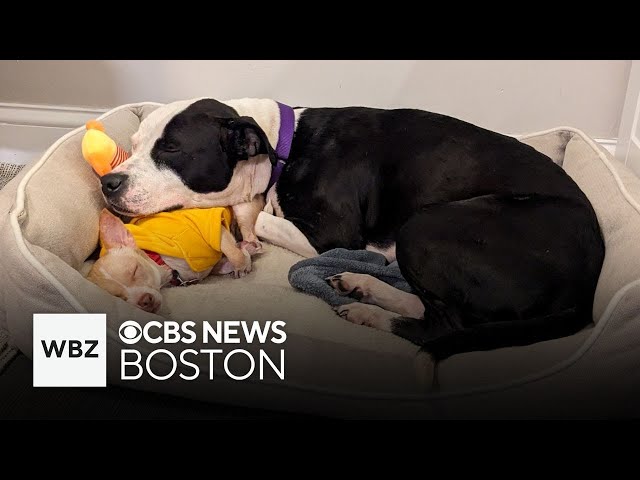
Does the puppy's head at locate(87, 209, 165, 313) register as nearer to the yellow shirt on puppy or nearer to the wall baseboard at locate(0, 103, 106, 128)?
the yellow shirt on puppy

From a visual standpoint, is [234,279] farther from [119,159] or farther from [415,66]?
[415,66]

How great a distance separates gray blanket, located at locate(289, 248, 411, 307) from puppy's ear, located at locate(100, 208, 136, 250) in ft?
1.90

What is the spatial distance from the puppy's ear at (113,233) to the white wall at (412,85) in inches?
54.9

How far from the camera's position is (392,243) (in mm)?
2662

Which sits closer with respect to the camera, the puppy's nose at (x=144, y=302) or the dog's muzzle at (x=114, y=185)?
the puppy's nose at (x=144, y=302)

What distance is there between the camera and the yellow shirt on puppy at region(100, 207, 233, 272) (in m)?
2.46

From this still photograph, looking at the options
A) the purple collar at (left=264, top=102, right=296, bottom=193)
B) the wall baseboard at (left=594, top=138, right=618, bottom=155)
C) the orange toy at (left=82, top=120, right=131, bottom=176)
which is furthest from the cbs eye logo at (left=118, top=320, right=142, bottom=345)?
the wall baseboard at (left=594, top=138, right=618, bottom=155)

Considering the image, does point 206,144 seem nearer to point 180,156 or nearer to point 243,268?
point 180,156

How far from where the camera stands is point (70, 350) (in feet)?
6.96

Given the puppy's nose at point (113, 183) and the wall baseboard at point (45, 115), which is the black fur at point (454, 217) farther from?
the wall baseboard at point (45, 115)

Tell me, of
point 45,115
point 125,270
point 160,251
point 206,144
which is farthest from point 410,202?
point 45,115

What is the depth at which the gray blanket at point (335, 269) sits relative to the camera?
2445 mm

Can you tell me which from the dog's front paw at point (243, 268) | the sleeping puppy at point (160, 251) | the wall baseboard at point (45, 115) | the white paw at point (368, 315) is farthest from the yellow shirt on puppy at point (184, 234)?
the wall baseboard at point (45, 115)

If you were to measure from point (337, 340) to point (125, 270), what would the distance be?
738mm
